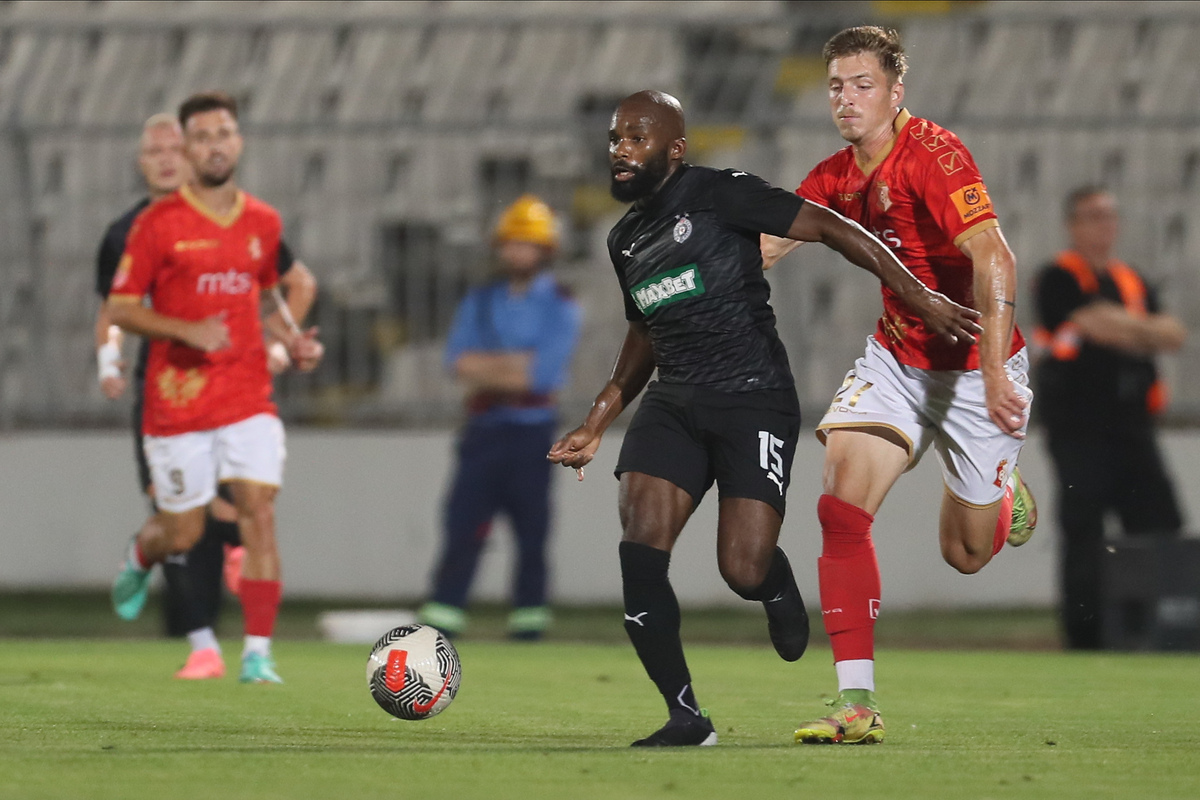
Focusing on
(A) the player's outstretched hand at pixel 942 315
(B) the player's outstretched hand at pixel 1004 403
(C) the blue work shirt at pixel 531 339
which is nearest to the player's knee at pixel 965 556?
(B) the player's outstretched hand at pixel 1004 403

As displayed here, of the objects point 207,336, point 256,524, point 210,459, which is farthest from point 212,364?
point 256,524

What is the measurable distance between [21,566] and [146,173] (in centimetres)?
452

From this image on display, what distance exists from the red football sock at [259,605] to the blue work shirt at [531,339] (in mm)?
3252

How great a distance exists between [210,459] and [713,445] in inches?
117

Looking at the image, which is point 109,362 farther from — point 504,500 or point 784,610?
point 784,610

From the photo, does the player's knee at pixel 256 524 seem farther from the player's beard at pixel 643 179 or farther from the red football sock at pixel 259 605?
the player's beard at pixel 643 179

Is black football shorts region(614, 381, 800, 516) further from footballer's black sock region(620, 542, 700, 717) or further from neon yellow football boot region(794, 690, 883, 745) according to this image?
neon yellow football boot region(794, 690, 883, 745)

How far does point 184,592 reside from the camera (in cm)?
795

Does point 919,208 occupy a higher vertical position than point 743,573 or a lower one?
higher

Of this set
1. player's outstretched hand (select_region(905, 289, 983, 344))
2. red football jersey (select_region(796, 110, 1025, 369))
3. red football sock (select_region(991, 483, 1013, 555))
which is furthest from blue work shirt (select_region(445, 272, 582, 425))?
player's outstretched hand (select_region(905, 289, 983, 344))

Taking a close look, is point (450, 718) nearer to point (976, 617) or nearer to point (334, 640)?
point (334, 640)

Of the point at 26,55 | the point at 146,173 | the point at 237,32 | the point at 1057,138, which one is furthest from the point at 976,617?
the point at 26,55

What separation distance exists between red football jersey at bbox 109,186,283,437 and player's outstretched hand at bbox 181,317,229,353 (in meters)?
0.16

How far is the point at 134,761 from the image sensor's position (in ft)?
15.8
